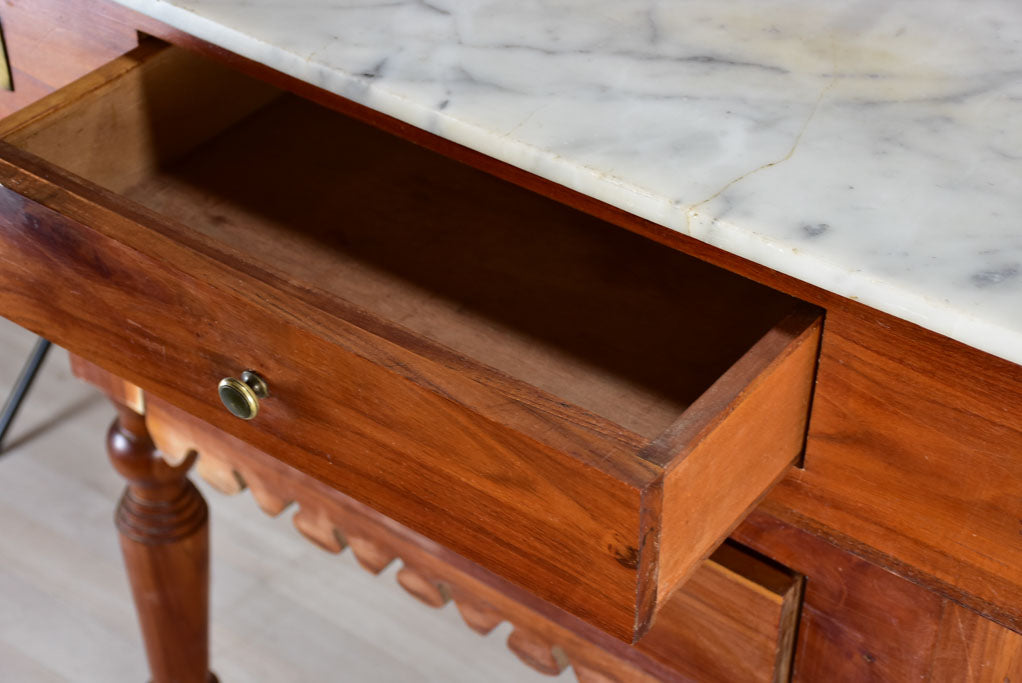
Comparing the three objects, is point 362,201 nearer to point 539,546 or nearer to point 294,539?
point 539,546

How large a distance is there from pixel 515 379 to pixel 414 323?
226 mm

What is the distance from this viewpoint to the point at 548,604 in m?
0.99

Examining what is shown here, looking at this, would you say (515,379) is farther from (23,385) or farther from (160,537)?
(23,385)

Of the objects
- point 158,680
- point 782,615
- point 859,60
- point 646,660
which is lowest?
point 158,680

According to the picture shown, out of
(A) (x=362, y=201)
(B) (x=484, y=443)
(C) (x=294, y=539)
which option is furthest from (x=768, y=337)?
(C) (x=294, y=539)

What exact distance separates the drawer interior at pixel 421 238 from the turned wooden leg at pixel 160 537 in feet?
0.84

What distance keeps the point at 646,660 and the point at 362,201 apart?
37cm

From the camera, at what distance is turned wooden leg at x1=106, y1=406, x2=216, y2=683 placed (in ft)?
3.88

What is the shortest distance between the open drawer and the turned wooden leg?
0.28 metres

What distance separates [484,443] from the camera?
0.66 metres

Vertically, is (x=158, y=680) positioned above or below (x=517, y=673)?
above

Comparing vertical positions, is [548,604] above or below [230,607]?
above

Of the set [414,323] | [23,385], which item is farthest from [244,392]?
[23,385]

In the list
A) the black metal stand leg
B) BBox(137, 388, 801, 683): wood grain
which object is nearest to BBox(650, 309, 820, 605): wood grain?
BBox(137, 388, 801, 683): wood grain
